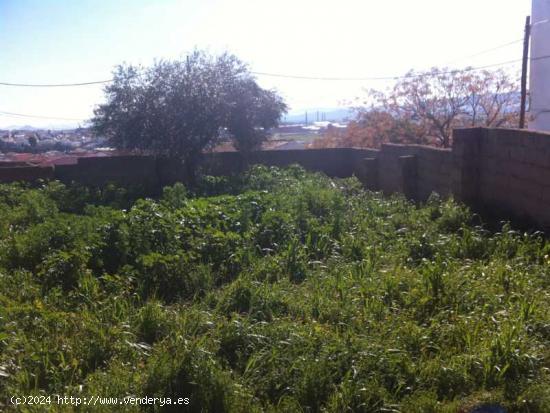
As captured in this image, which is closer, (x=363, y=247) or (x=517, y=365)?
(x=517, y=365)

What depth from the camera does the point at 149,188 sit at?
13.5 metres

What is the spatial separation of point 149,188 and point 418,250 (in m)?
8.79

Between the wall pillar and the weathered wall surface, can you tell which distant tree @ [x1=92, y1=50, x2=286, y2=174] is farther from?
the wall pillar

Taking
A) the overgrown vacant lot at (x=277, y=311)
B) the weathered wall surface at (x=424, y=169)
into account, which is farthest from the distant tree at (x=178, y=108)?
the overgrown vacant lot at (x=277, y=311)

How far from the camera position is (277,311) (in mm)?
4773

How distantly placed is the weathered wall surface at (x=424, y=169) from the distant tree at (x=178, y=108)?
0.61 metres

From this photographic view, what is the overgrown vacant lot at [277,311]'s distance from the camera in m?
3.48

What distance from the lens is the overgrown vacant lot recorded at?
11.4 feet

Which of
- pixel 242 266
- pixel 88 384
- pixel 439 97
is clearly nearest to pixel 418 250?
pixel 242 266

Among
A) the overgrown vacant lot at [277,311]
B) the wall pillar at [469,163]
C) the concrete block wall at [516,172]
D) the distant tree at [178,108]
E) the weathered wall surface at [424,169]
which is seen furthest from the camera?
the distant tree at [178,108]

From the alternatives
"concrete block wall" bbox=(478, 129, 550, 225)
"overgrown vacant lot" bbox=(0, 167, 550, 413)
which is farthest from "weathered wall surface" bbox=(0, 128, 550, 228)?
"overgrown vacant lot" bbox=(0, 167, 550, 413)

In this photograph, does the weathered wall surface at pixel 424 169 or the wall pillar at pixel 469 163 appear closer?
the weathered wall surface at pixel 424 169

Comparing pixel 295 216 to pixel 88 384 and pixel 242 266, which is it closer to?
pixel 242 266

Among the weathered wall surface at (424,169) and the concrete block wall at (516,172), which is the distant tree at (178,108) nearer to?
the weathered wall surface at (424,169)
